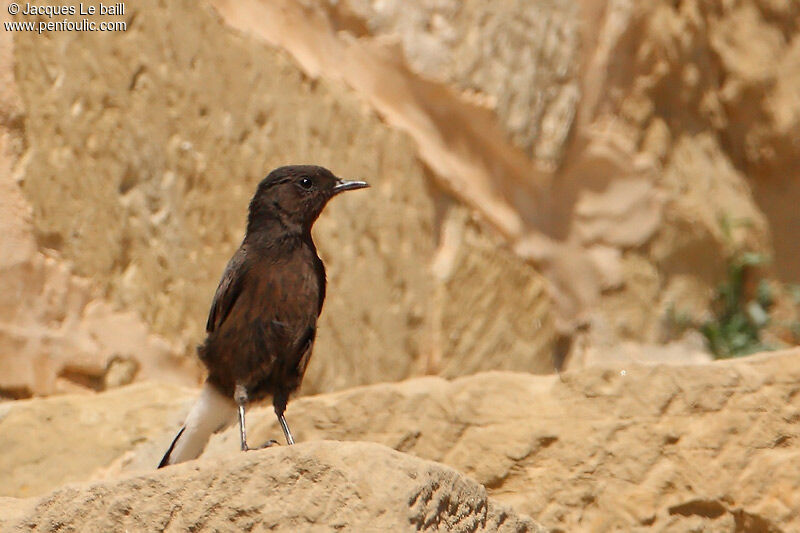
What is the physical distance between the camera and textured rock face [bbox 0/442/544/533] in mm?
2738

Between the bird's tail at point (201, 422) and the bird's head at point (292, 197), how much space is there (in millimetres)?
636

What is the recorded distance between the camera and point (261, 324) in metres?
4.04

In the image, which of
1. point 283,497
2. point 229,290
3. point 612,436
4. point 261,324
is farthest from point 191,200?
point 283,497

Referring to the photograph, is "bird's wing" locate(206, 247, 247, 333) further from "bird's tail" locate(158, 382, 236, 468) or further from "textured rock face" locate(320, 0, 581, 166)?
"textured rock face" locate(320, 0, 581, 166)

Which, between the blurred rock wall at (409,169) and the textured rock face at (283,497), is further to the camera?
the blurred rock wall at (409,169)

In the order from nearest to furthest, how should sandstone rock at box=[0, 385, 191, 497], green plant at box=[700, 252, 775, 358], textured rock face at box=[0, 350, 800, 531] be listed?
textured rock face at box=[0, 350, 800, 531] → sandstone rock at box=[0, 385, 191, 497] → green plant at box=[700, 252, 775, 358]

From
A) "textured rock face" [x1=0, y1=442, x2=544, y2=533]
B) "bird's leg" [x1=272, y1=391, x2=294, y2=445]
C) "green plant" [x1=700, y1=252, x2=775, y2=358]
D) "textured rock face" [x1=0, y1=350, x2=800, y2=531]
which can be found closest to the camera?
"textured rock face" [x1=0, y1=442, x2=544, y2=533]

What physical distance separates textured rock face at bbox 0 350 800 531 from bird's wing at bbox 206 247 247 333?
0.45 meters

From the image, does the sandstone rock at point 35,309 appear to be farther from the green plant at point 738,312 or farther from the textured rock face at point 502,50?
the green plant at point 738,312

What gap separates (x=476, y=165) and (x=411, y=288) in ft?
3.40

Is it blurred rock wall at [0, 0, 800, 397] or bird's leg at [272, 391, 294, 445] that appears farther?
blurred rock wall at [0, 0, 800, 397]

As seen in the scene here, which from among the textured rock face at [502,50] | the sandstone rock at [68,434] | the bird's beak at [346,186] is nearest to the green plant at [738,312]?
the textured rock face at [502,50]

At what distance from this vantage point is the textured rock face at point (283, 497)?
8.98ft

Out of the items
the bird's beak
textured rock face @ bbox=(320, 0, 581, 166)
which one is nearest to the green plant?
textured rock face @ bbox=(320, 0, 581, 166)
